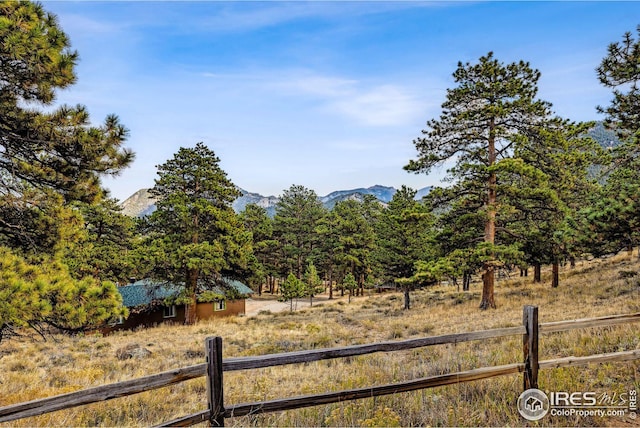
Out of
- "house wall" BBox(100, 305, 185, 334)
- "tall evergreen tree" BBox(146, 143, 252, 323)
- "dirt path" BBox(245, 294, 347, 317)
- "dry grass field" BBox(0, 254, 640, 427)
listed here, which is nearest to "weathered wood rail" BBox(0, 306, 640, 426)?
"dry grass field" BBox(0, 254, 640, 427)

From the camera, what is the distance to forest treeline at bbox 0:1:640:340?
282 inches

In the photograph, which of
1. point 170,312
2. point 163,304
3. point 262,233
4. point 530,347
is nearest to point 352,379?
point 530,347

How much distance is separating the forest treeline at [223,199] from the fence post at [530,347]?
7001mm

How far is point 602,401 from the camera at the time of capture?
17.2ft

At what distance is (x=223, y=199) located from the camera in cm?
2564

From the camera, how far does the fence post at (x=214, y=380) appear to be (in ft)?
13.3

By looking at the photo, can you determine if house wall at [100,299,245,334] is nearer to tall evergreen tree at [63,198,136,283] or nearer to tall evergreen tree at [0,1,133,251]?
tall evergreen tree at [63,198,136,283]

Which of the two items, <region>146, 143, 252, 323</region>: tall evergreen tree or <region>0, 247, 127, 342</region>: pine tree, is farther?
<region>146, 143, 252, 323</region>: tall evergreen tree

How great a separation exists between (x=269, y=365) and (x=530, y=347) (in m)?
3.73

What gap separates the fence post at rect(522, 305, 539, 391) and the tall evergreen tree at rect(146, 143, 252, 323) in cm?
2079

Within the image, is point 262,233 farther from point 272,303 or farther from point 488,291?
point 488,291

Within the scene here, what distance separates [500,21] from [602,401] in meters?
10.0

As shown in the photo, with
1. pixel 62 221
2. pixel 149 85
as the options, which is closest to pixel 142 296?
pixel 149 85

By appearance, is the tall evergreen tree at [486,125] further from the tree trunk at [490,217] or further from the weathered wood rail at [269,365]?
the weathered wood rail at [269,365]
